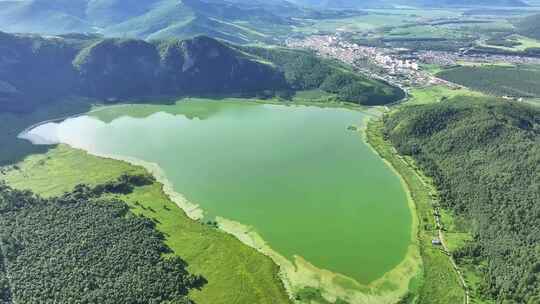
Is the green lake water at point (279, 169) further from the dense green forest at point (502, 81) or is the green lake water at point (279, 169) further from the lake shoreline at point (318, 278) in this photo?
the dense green forest at point (502, 81)

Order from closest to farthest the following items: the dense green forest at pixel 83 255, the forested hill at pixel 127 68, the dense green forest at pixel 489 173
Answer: the dense green forest at pixel 83 255 → the dense green forest at pixel 489 173 → the forested hill at pixel 127 68

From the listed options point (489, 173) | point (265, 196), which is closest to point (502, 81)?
point (489, 173)

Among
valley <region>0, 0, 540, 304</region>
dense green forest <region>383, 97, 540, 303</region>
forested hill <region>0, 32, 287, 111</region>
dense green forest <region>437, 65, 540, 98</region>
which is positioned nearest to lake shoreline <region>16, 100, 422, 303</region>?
valley <region>0, 0, 540, 304</region>

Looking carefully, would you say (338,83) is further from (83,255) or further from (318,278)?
(83,255)

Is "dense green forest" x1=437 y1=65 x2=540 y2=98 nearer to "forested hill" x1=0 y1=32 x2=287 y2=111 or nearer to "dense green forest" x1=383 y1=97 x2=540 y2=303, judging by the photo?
"dense green forest" x1=383 y1=97 x2=540 y2=303

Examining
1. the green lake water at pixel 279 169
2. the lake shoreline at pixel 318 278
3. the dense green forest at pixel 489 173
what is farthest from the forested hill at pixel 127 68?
the lake shoreline at pixel 318 278

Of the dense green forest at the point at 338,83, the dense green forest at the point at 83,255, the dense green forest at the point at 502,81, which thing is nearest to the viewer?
the dense green forest at the point at 83,255

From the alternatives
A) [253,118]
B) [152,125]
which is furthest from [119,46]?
[253,118]
